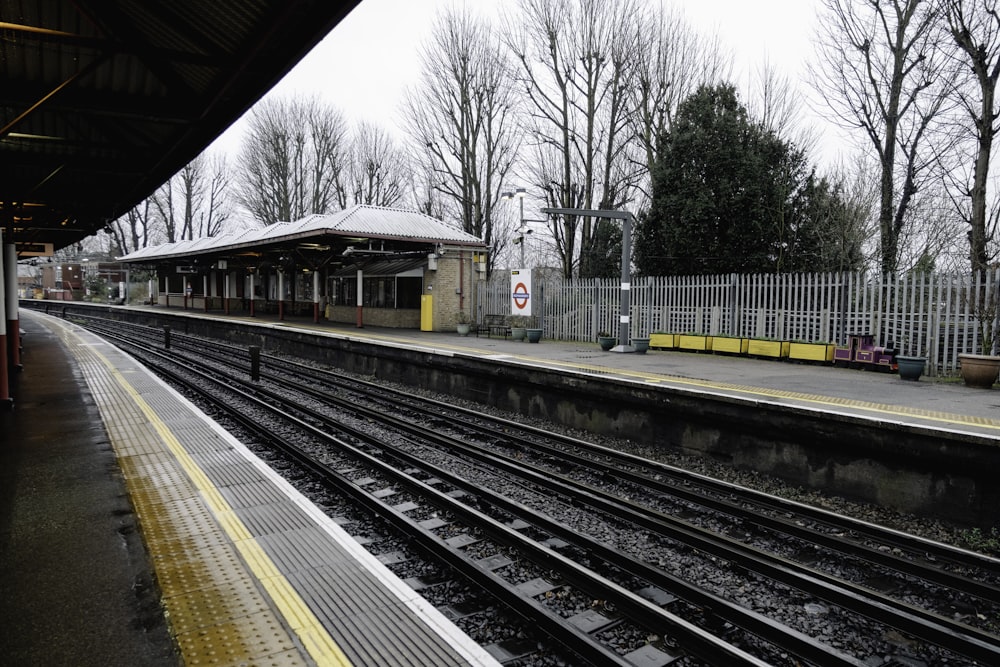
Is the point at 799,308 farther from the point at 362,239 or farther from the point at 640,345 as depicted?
the point at 362,239

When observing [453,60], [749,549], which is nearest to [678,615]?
[749,549]

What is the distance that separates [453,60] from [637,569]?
30.6m

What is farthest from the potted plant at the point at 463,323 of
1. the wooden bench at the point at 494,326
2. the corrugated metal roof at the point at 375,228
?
the corrugated metal roof at the point at 375,228

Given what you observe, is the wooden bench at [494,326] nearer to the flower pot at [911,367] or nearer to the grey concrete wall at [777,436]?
the grey concrete wall at [777,436]

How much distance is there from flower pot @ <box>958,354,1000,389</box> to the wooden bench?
12770 mm

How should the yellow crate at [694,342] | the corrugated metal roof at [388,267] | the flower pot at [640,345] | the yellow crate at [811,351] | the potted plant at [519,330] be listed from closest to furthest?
the yellow crate at [811,351], the yellow crate at [694,342], the flower pot at [640,345], the potted plant at [519,330], the corrugated metal roof at [388,267]

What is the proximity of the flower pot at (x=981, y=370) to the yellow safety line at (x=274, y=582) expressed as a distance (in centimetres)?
1115

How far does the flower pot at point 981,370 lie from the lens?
9.84 m

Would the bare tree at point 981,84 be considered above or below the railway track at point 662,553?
above

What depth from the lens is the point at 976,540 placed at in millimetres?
5859

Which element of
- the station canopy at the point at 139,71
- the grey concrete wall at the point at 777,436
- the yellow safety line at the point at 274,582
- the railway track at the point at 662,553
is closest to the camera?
the yellow safety line at the point at 274,582

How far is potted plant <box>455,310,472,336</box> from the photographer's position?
21078mm

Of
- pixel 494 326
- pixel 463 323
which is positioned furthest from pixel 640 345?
pixel 463 323

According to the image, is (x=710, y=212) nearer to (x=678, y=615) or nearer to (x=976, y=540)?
(x=976, y=540)
